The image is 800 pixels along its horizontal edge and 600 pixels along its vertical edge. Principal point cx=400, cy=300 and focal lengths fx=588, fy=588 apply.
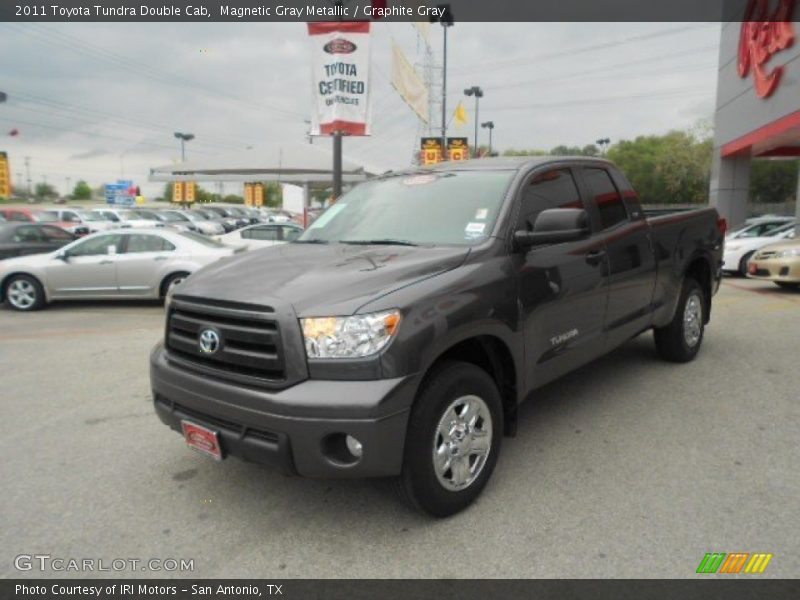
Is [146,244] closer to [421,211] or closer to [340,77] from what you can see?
[340,77]

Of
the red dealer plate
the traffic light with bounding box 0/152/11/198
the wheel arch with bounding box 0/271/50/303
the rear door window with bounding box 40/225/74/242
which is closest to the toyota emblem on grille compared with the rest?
the red dealer plate

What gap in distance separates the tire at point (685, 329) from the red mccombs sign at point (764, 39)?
14263mm

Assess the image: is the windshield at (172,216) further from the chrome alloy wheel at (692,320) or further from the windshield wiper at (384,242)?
the windshield wiper at (384,242)

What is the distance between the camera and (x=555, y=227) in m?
3.34

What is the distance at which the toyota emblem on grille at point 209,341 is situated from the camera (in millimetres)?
2920

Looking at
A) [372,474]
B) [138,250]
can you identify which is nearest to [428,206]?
[372,474]

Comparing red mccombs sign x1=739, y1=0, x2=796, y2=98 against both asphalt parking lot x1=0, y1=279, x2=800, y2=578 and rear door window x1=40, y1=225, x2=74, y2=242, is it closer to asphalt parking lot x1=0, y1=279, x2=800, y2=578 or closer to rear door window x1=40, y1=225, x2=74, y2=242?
asphalt parking lot x1=0, y1=279, x2=800, y2=578

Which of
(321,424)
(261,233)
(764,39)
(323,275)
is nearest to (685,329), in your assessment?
(323,275)

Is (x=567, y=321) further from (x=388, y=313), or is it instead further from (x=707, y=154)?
(x=707, y=154)

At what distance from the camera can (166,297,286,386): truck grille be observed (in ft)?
8.98

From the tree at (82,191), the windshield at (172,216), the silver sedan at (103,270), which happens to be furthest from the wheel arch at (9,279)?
the tree at (82,191)

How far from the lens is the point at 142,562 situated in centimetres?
275

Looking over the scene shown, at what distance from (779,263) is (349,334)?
10672mm

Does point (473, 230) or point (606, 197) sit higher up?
point (606, 197)
